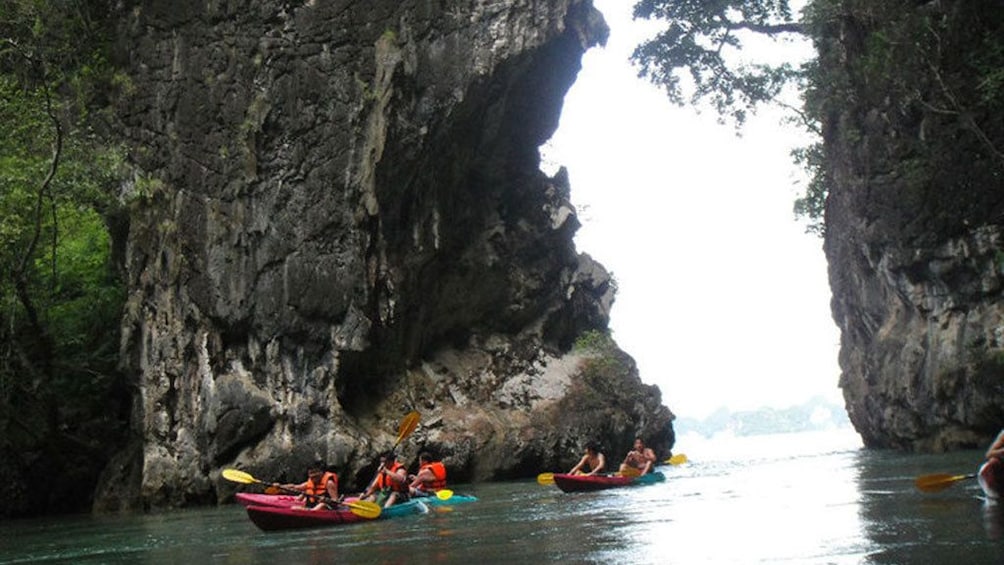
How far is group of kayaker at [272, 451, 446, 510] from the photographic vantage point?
13.6 m

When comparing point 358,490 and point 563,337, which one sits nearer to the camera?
point 358,490

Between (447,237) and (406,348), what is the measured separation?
3.46m

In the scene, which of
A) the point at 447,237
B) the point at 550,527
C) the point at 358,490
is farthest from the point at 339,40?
the point at 550,527

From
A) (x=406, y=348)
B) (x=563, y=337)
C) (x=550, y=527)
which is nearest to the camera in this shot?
(x=550, y=527)

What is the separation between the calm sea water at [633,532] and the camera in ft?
25.8

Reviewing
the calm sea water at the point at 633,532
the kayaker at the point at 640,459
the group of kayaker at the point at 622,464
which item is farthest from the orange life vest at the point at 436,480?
the kayaker at the point at 640,459

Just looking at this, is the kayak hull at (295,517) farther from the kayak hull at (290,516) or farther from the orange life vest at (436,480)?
the orange life vest at (436,480)

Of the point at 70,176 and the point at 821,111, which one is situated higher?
the point at 821,111

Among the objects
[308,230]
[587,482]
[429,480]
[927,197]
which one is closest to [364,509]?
[429,480]

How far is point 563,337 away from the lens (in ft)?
103

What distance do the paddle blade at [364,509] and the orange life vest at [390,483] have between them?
1119mm

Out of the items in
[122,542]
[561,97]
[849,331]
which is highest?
[561,97]

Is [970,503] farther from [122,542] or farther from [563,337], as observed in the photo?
[563,337]

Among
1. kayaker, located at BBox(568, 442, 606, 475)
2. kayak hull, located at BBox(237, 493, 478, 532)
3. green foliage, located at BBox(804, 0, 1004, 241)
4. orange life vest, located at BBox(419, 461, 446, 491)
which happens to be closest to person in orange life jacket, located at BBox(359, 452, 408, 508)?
kayak hull, located at BBox(237, 493, 478, 532)
